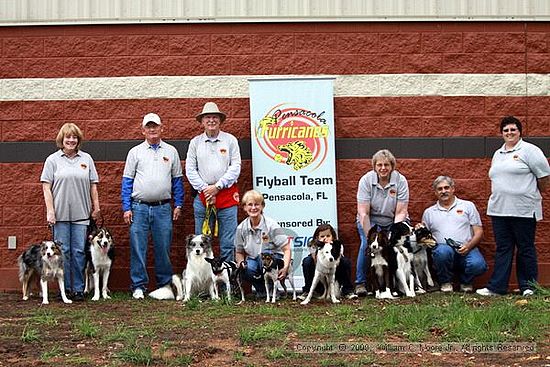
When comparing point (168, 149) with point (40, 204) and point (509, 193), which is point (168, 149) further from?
point (509, 193)

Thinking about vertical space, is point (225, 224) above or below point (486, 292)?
above

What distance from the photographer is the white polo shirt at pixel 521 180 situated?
32.4 ft

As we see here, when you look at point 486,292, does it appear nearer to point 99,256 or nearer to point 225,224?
point 225,224

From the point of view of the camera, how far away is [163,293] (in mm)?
10406

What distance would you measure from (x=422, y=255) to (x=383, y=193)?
3.06 ft

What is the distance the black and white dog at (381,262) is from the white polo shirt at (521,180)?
1402 millimetres

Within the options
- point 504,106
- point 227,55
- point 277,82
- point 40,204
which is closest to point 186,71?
point 227,55

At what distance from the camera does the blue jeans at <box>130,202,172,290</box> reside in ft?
34.7

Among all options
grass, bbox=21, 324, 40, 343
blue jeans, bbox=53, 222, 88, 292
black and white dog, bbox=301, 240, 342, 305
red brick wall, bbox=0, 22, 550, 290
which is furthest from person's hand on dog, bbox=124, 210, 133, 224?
grass, bbox=21, 324, 40, 343

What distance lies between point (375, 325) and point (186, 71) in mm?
4935

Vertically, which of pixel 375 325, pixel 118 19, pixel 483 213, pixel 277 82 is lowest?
pixel 375 325

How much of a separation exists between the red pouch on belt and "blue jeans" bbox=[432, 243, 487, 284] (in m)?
2.61

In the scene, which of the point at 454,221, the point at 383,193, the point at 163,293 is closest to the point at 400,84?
the point at 383,193

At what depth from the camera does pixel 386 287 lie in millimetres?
10055
